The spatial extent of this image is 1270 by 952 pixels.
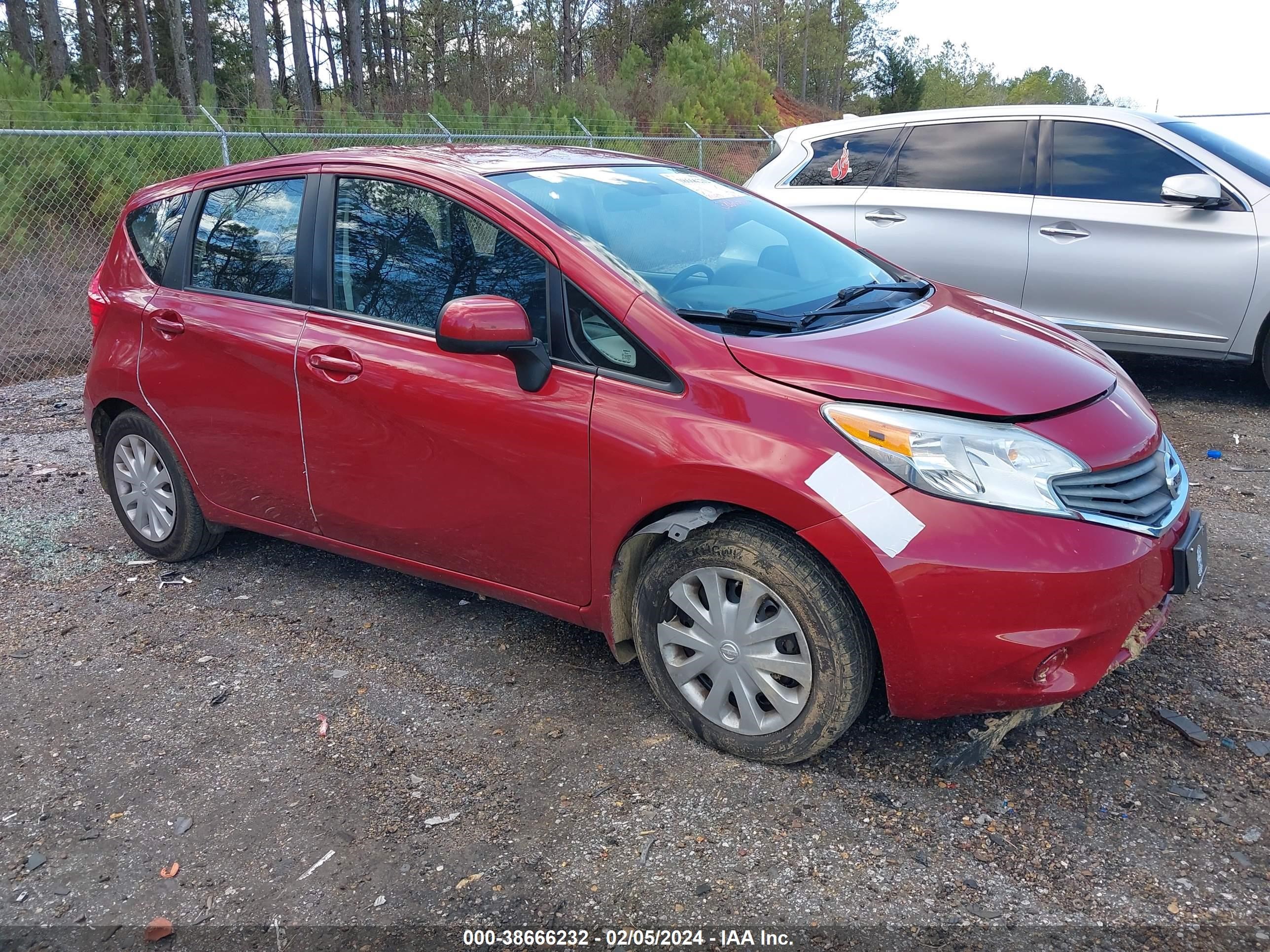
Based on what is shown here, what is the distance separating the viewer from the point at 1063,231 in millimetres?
6078

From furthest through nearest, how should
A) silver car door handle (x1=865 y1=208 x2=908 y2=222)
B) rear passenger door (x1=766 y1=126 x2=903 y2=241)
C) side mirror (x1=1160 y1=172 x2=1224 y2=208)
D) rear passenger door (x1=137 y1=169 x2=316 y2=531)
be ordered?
1. rear passenger door (x1=766 y1=126 x2=903 y2=241)
2. silver car door handle (x1=865 y1=208 x2=908 y2=222)
3. side mirror (x1=1160 y1=172 x2=1224 y2=208)
4. rear passenger door (x1=137 y1=169 x2=316 y2=531)

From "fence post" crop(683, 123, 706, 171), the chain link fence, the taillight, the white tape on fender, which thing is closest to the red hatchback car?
the white tape on fender

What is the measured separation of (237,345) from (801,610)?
2362 millimetres

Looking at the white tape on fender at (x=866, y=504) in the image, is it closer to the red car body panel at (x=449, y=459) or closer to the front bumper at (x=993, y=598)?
the front bumper at (x=993, y=598)

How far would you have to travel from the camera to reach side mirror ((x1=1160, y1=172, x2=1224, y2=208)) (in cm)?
567

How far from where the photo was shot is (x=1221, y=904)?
2305 millimetres

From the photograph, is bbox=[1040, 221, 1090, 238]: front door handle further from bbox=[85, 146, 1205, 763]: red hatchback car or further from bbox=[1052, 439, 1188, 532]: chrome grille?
bbox=[1052, 439, 1188, 532]: chrome grille

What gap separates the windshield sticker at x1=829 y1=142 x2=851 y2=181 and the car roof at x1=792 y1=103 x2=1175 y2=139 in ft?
0.50

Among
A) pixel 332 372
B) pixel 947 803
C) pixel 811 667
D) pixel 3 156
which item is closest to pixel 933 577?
pixel 811 667

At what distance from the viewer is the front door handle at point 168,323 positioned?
397cm

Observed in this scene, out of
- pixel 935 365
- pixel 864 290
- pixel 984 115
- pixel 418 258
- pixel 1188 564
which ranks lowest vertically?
pixel 1188 564

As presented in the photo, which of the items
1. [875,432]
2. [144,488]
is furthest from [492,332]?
[144,488]

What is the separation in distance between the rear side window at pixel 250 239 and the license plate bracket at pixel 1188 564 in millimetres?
3011

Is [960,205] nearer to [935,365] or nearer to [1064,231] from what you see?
[1064,231]
